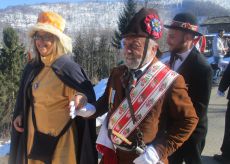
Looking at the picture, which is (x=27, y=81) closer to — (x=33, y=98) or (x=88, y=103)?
(x=33, y=98)

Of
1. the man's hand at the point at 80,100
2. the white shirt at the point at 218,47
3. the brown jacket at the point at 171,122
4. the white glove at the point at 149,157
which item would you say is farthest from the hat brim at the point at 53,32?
the white shirt at the point at 218,47

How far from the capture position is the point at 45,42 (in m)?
2.96

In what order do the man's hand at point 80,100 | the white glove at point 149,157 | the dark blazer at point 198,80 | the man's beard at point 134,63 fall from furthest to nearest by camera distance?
the dark blazer at point 198,80 → the man's hand at point 80,100 → the man's beard at point 134,63 → the white glove at point 149,157

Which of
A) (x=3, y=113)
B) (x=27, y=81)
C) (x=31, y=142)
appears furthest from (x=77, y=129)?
(x=3, y=113)

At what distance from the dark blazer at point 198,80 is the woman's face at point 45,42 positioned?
1085 mm

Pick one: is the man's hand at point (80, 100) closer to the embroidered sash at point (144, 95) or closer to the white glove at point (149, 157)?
the embroidered sash at point (144, 95)

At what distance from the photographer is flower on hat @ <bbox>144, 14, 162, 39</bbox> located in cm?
231

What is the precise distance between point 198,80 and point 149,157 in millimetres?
1099

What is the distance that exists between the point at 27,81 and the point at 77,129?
587mm

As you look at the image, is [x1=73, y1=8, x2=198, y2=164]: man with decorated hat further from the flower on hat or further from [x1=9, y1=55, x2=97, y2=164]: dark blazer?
[x1=9, y1=55, x2=97, y2=164]: dark blazer

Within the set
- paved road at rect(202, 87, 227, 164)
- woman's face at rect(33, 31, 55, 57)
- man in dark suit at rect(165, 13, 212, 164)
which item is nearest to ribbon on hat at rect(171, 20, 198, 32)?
man in dark suit at rect(165, 13, 212, 164)

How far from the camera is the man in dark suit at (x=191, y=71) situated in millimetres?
3048

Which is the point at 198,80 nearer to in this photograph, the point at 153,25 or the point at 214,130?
the point at 153,25

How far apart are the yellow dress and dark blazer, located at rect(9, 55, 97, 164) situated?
0.06m
